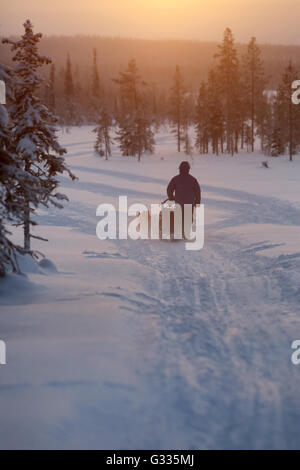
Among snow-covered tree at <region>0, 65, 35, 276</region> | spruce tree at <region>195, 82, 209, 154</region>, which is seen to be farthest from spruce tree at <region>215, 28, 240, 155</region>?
snow-covered tree at <region>0, 65, 35, 276</region>

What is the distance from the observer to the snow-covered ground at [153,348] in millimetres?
3506

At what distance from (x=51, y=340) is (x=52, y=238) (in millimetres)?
6715

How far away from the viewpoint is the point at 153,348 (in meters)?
4.98

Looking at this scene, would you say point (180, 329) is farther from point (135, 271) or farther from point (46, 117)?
point (46, 117)

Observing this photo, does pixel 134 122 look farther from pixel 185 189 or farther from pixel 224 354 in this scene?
pixel 224 354

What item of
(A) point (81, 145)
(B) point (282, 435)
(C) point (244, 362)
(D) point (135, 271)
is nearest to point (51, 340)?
(C) point (244, 362)

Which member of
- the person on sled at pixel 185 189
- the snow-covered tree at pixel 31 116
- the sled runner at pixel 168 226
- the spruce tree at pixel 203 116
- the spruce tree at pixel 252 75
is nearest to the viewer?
the snow-covered tree at pixel 31 116

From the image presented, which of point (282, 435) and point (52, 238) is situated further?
point (52, 238)

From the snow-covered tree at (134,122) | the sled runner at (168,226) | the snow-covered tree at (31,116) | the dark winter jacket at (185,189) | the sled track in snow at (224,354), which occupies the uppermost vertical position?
the snow-covered tree at (134,122)

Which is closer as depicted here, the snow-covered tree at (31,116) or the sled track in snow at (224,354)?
the sled track in snow at (224,354)

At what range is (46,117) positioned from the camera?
9.02 m

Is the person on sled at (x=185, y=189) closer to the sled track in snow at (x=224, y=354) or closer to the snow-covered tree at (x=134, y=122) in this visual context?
the sled track in snow at (x=224, y=354)

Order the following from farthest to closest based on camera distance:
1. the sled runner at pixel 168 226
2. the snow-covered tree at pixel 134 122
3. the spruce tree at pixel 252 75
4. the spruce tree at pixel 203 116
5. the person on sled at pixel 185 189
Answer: the spruce tree at pixel 203 116 → the spruce tree at pixel 252 75 → the snow-covered tree at pixel 134 122 → the person on sled at pixel 185 189 → the sled runner at pixel 168 226

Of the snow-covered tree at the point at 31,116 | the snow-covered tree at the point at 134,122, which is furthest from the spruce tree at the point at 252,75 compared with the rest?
the snow-covered tree at the point at 31,116
